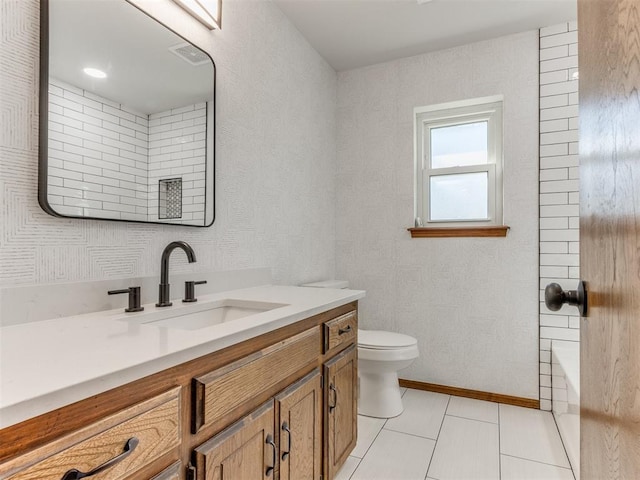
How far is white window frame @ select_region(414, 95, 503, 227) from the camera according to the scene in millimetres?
2596

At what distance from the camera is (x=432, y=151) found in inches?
111

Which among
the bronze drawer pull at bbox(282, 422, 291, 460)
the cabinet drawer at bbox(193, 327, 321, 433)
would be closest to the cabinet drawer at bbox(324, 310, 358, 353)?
the cabinet drawer at bbox(193, 327, 321, 433)

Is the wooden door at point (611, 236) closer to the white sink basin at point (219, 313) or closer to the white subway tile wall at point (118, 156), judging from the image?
the white sink basin at point (219, 313)

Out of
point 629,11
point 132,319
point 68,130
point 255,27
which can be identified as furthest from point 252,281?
point 629,11

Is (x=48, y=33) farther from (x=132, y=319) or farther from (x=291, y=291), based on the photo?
(x=291, y=291)

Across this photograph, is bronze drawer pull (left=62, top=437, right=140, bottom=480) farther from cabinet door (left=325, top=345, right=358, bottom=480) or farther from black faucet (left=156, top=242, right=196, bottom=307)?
cabinet door (left=325, top=345, right=358, bottom=480)

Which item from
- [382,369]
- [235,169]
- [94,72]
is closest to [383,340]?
[382,369]

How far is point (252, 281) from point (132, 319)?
0.82 metres

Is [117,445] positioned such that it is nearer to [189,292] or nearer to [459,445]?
[189,292]

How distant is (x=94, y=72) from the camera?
3.95 ft

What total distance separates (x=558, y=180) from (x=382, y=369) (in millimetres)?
1621

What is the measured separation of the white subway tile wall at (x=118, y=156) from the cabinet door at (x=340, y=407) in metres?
0.86

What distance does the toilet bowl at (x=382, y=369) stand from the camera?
216 cm

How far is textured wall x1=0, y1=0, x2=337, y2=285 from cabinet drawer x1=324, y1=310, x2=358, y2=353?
61cm
